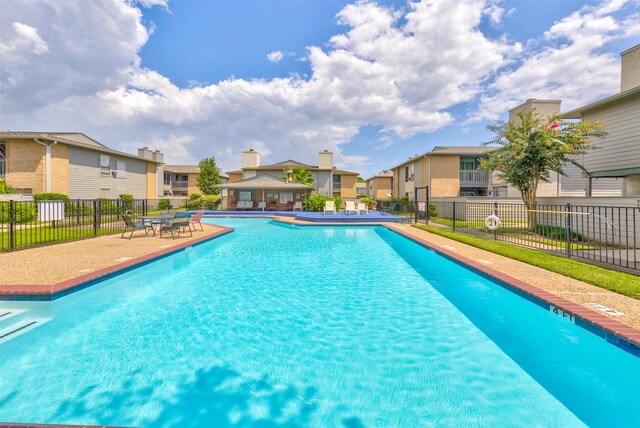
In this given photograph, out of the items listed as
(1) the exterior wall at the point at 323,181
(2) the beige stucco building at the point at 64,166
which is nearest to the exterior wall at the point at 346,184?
(1) the exterior wall at the point at 323,181

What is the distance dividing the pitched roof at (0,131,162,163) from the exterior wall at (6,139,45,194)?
0.69 m

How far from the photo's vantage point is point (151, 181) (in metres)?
32.5

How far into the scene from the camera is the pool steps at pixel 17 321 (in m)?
3.90

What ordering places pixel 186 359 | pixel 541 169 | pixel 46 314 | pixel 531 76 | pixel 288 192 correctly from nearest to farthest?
pixel 186 359
pixel 46 314
pixel 541 169
pixel 531 76
pixel 288 192

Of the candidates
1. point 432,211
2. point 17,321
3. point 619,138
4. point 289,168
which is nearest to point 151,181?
point 289,168

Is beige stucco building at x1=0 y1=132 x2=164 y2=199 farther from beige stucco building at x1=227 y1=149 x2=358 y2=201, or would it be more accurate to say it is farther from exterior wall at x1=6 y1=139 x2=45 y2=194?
beige stucco building at x1=227 y1=149 x2=358 y2=201

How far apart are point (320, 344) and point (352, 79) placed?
861 inches

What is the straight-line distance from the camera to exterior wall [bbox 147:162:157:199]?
105ft

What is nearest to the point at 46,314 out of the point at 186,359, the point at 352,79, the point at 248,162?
the point at 186,359

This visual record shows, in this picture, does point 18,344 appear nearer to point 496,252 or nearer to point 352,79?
point 496,252

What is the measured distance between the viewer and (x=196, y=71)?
2205cm

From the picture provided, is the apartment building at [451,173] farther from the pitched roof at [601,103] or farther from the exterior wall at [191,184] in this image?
the exterior wall at [191,184]

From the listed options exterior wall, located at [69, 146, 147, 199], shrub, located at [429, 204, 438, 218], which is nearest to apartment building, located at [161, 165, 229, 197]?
exterior wall, located at [69, 146, 147, 199]

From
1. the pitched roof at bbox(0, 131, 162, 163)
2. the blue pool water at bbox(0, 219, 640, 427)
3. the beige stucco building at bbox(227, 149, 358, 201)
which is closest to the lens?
the blue pool water at bbox(0, 219, 640, 427)
